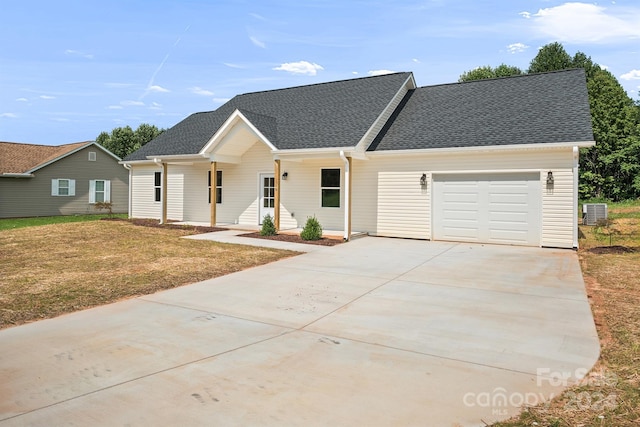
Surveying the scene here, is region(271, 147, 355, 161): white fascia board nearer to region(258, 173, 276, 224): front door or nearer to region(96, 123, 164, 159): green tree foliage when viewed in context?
region(258, 173, 276, 224): front door

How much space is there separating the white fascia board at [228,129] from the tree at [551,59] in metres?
30.6

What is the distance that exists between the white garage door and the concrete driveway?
Result: 499cm

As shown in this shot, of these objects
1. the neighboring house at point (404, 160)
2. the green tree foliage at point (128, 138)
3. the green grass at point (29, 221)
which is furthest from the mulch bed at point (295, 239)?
the green tree foliage at point (128, 138)

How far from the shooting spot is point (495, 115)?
1408 cm

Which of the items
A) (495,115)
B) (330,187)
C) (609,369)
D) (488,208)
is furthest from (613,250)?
(609,369)

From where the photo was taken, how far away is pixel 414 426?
2924mm

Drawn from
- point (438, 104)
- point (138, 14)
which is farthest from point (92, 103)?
point (438, 104)

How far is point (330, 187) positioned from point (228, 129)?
4.51 meters

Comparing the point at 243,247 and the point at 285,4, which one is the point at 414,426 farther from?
the point at 285,4

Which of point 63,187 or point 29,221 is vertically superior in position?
point 63,187

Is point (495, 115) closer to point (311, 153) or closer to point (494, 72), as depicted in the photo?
point (311, 153)

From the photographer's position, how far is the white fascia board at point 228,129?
14.8 metres

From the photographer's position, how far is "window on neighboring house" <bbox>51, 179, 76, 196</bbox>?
2600cm

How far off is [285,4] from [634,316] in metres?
12.0
